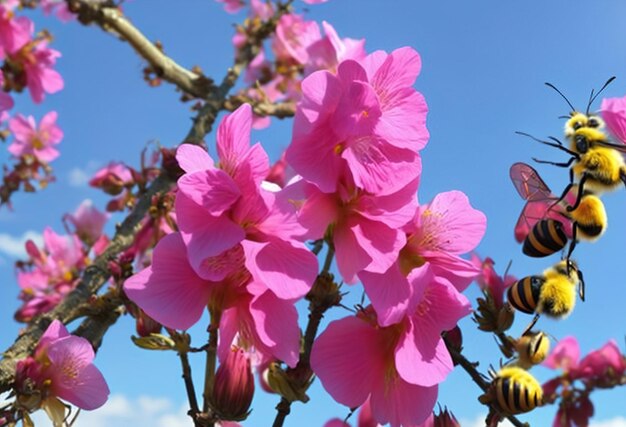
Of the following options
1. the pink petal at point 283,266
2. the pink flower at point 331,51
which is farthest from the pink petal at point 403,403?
the pink flower at point 331,51

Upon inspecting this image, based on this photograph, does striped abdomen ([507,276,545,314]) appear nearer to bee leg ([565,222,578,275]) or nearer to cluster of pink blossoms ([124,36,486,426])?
bee leg ([565,222,578,275])

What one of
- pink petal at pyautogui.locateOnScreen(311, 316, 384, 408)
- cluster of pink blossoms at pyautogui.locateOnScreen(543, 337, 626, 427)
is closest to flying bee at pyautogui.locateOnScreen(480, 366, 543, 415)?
pink petal at pyautogui.locateOnScreen(311, 316, 384, 408)

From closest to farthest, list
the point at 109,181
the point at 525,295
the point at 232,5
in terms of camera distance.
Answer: the point at 525,295
the point at 109,181
the point at 232,5

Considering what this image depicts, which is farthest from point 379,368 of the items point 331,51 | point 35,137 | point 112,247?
point 35,137

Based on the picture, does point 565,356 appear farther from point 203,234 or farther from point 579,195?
point 203,234

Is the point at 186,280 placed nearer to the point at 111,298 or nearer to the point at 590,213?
the point at 111,298

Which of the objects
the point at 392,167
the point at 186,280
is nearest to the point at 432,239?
the point at 392,167
